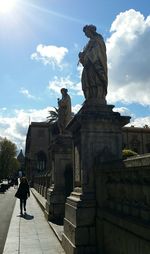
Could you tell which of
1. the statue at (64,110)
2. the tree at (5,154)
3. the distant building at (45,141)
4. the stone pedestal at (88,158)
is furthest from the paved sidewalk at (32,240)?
the tree at (5,154)

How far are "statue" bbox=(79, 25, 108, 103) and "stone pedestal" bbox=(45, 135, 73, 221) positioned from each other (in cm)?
508

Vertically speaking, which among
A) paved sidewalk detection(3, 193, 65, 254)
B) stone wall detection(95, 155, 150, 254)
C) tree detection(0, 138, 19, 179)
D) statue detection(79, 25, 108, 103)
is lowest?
paved sidewalk detection(3, 193, 65, 254)

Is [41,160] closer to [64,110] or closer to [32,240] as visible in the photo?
[64,110]

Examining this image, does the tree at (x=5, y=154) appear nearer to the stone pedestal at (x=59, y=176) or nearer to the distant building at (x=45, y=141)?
the distant building at (x=45, y=141)

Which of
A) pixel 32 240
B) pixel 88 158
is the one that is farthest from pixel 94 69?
pixel 32 240

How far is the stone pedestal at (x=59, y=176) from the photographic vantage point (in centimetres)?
1192

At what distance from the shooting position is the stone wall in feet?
14.0

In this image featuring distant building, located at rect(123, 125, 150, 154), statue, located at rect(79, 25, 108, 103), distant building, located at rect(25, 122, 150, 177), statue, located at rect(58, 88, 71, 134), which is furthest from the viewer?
distant building, located at rect(123, 125, 150, 154)

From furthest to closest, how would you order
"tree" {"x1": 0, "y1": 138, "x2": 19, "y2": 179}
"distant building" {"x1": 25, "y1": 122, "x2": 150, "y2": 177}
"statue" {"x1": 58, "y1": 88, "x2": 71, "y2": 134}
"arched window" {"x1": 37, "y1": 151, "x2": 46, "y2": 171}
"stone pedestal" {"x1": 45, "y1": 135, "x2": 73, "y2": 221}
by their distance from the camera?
1. "tree" {"x1": 0, "y1": 138, "x2": 19, "y2": 179}
2. "distant building" {"x1": 25, "y1": 122, "x2": 150, "y2": 177}
3. "arched window" {"x1": 37, "y1": 151, "x2": 46, "y2": 171}
4. "statue" {"x1": 58, "y1": 88, "x2": 71, "y2": 134}
5. "stone pedestal" {"x1": 45, "y1": 135, "x2": 73, "y2": 221}

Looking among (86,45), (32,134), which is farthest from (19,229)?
(32,134)

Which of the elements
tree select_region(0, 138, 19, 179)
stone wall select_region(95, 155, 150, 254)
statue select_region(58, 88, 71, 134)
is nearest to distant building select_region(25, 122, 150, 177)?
tree select_region(0, 138, 19, 179)

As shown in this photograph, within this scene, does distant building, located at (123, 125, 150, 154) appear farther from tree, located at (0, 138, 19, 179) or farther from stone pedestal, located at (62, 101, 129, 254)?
stone pedestal, located at (62, 101, 129, 254)

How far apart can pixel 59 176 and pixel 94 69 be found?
5.70 metres

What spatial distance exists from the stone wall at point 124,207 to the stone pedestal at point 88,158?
20cm
